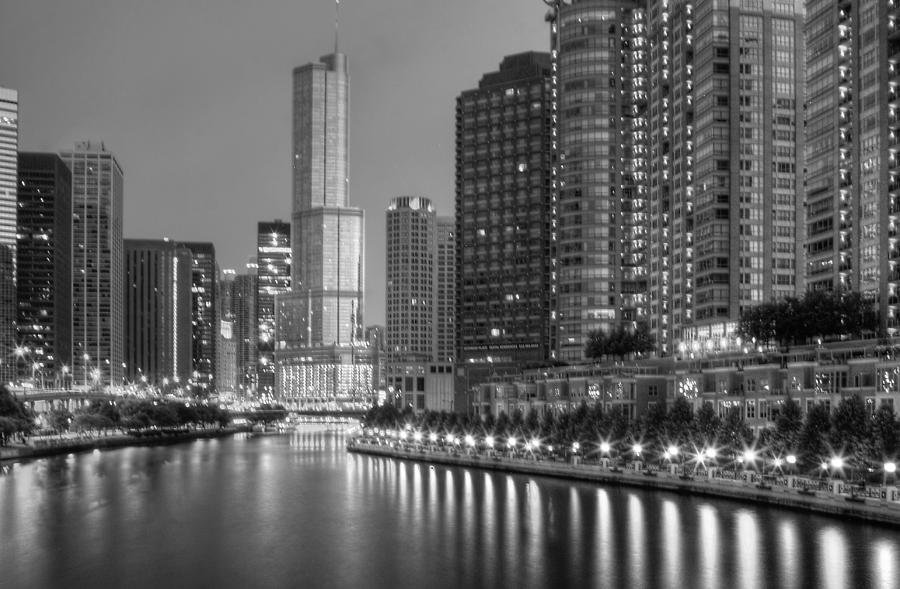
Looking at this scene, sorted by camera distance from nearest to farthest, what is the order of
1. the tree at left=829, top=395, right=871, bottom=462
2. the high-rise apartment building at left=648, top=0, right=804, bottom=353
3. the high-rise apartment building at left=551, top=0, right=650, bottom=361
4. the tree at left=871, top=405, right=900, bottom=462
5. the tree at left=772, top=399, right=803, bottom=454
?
the tree at left=871, top=405, right=900, bottom=462, the tree at left=829, top=395, right=871, bottom=462, the tree at left=772, top=399, right=803, bottom=454, the high-rise apartment building at left=648, top=0, right=804, bottom=353, the high-rise apartment building at left=551, top=0, right=650, bottom=361

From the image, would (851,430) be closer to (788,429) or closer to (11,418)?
(788,429)

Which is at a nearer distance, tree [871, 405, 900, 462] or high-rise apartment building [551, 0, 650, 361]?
tree [871, 405, 900, 462]

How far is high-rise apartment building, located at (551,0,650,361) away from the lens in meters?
194

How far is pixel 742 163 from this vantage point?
6250 inches

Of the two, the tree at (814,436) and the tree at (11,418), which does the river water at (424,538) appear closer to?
the tree at (814,436)

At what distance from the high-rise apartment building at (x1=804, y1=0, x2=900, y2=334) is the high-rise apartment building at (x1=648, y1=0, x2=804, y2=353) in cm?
1557

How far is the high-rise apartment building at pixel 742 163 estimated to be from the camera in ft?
516

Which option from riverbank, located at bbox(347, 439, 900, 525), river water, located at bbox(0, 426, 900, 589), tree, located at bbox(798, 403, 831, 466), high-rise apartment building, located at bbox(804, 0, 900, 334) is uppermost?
high-rise apartment building, located at bbox(804, 0, 900, 334)

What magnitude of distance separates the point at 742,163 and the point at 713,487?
75.5 m

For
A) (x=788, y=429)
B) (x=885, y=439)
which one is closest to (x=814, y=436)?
(x=788, y=429)

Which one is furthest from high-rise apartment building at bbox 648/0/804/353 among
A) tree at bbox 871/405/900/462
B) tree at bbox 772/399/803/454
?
tree at bbox 871/405/900/462

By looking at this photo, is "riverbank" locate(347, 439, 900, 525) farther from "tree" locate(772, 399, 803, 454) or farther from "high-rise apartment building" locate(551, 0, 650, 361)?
"high-rise apartment building" locate(551, 0, 650, 361)

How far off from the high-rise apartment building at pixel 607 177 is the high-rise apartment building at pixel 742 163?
1107 inches

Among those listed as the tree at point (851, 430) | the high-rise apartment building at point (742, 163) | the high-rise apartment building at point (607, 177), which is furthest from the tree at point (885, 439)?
the high-rise apartment building at point (607, 177)
